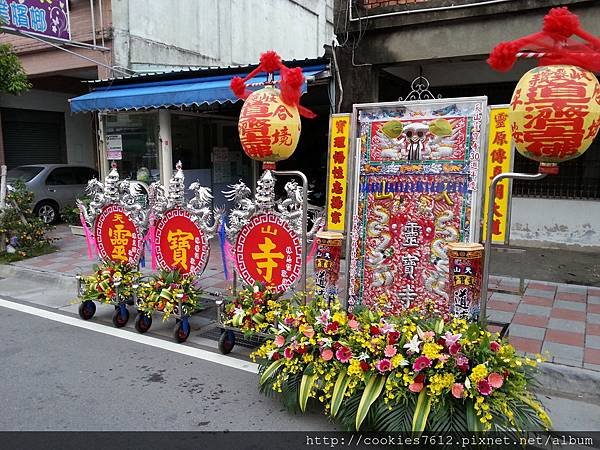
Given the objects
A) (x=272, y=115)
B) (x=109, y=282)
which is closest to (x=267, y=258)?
(x=272, y=115)

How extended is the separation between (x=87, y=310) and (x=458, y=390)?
172 inches

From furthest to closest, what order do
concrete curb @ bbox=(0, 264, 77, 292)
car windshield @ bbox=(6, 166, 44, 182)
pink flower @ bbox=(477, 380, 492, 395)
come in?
car windshield @ bbox=(6, 166, 44, 182) → concrete curb @ bbox=(0, 264, 77, 292) → pink flower @ bbox=(477, 380, 492, 395)

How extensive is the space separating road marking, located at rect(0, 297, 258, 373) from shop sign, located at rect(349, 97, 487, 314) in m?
1.28

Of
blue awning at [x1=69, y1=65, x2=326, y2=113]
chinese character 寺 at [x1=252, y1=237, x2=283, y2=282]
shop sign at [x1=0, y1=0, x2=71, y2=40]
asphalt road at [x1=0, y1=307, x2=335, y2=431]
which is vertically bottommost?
asphalt road at [x1=0, y1=307, x2=335, y2=431]

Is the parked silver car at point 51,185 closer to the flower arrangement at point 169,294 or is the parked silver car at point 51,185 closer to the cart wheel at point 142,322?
the cart wheel at point 142,322

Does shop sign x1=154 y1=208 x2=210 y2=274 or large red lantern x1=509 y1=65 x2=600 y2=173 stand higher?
large red lantern x1=509 y1=65 x2=600 y2=173

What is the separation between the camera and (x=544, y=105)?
2750mm

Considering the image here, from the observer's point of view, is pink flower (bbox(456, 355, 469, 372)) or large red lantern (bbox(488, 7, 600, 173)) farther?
pink flower (bbox(456, 355, 469, 372))

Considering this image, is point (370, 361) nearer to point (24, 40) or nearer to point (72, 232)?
point (72, 232)

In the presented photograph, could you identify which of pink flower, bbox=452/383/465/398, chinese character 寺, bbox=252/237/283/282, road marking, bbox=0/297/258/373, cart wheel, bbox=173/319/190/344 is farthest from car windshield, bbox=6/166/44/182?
pink flower, bbox=452/383/465/398

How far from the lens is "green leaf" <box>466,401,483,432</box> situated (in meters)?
2.80

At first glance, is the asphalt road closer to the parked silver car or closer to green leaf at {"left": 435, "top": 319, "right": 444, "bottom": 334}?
green leaf at {"left": 435, "top": 319, "right": 444, "bottom": 334}

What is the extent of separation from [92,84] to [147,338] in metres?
6.91

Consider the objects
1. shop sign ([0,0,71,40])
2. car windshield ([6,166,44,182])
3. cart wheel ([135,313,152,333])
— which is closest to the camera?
cart wheel ([135,313,152,333])
